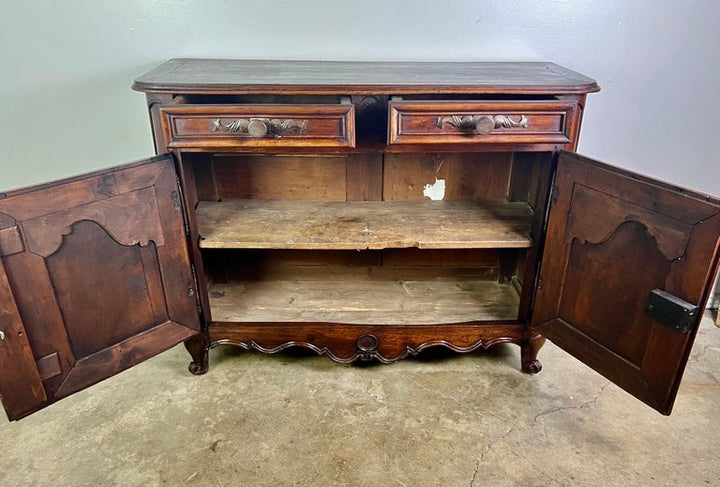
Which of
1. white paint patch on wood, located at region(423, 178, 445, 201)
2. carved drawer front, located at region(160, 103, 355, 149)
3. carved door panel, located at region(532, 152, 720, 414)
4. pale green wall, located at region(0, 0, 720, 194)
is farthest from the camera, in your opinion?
white paint patch on wood, located at region(423, 178, 445, 201)

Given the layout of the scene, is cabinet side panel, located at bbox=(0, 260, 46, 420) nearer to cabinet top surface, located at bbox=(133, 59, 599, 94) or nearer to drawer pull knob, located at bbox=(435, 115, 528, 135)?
cabinet top surface, located at bbox=(133, 59, 599, 94)

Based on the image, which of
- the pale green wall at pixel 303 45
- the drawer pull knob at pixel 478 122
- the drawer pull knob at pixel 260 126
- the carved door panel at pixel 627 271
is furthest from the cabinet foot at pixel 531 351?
the drawer pull knob at pixel 260 126

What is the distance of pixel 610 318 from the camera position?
48.8 inches

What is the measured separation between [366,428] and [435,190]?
0.84 meters

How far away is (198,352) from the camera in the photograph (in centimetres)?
157

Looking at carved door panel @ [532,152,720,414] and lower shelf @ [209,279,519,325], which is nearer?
carved door panel @ [532,152,720,414]

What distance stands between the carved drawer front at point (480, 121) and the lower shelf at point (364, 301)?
613 millimetres

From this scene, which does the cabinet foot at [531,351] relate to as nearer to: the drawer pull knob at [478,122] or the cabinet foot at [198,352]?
the drawer pull knob at [478,122]

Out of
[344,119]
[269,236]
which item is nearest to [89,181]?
[269,236]

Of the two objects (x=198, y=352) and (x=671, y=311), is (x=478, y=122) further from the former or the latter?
(x=198, y=352)

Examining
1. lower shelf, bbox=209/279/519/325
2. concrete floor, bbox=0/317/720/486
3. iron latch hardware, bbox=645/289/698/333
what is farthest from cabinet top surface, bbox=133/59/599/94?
concrete floor, bbox=0/317/720/486

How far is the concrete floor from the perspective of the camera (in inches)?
49.3

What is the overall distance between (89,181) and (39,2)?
0.81 meters

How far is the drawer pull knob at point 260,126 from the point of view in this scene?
1.21m
